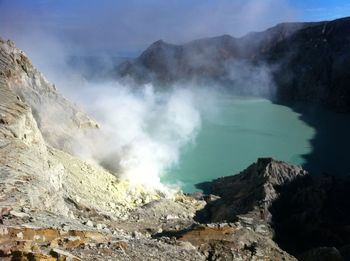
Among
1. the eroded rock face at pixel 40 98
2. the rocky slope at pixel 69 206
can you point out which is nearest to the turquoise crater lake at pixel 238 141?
the eroded rock face at pixel 40 98

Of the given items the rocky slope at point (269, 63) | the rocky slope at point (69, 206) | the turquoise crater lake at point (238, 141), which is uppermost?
the rocky slope at point (269, 63)

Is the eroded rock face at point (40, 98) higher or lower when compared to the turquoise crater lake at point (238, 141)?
lower

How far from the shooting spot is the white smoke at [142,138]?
25.5m

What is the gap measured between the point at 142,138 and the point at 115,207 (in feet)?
48.3

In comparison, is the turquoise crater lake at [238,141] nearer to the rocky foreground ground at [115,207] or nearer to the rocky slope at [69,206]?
the rocky foreground ground at [115,207]

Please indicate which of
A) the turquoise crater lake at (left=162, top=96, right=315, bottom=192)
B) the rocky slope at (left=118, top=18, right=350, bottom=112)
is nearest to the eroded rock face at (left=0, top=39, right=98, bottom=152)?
the turquoise crater lake at (left=162, top=96, right=315, bottom=192)

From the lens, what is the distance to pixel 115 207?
1922 cm

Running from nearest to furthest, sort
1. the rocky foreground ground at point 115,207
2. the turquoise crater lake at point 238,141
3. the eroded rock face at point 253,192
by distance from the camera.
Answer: the rocky foreground ground at point 115,207 → the eroded rock face at point 253,192 → the turquoise crater lake at point 238,141

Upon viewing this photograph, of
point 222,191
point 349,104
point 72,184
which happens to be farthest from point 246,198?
point 349,104

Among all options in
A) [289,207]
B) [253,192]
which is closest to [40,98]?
[253,192]

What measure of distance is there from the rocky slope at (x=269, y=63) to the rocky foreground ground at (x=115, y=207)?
4101 cm

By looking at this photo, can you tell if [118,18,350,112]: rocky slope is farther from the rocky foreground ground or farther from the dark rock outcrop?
the rocky foreground ground

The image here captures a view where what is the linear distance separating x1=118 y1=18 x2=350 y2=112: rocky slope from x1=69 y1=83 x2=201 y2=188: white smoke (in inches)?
755

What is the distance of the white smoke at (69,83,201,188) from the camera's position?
2553 cm
